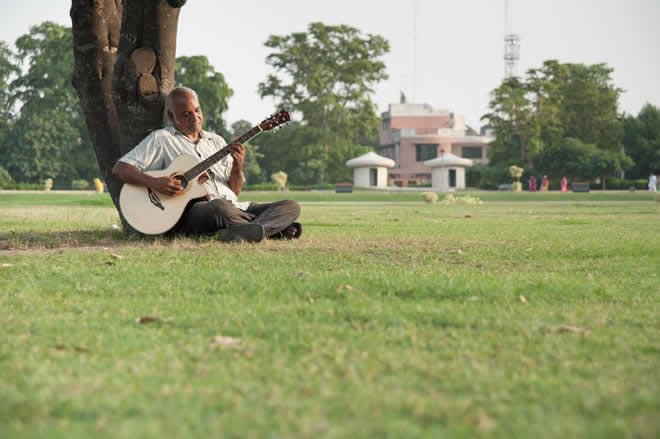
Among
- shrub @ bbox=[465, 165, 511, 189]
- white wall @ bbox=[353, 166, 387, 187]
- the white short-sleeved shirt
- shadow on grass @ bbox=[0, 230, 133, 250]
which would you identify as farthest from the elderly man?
shrub @ bbox=[465, 165, 511, 189]

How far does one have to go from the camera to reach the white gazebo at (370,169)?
36.3 metres

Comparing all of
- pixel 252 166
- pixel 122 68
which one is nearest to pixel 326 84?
pixel 252 166

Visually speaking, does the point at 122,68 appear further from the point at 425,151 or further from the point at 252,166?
the point at 425,151

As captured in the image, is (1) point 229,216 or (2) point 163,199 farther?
(1) point 229,216

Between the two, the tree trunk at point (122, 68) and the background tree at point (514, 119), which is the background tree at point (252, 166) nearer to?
the background tree at point (514, 119)

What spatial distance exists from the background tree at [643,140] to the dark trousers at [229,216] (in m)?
A: 45.8

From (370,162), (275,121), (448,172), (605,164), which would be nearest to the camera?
(275,121)

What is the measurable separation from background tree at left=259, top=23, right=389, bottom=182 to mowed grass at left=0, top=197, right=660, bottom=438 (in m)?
37.9

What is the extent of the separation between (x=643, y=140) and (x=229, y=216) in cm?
4744

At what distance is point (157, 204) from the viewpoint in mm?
4871

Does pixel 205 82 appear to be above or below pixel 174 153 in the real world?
above

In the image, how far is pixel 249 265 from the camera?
3.83 metres

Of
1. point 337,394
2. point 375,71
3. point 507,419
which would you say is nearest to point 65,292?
point 337,394

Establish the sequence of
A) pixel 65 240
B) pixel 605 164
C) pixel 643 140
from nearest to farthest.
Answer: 1. pixel 65 240
2. pixel 605 164
3. pixel 643 140
